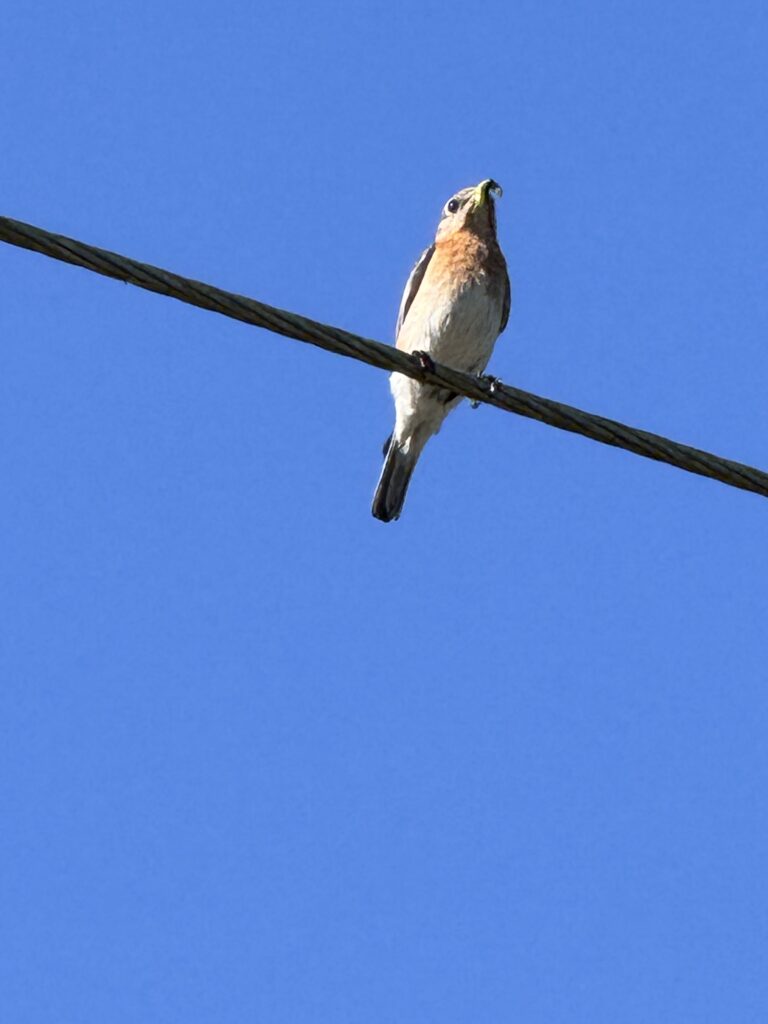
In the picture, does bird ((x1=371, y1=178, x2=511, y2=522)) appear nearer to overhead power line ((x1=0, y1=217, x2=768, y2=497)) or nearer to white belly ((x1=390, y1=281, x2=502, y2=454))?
white belly ((x1=390, y1=281, x2=502, y2=454))

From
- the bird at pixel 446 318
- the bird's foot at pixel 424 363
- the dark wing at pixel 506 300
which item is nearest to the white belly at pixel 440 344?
the bird at pixel 446 318

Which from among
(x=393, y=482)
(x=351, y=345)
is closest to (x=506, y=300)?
(x=393, y=482)

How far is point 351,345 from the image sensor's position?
235 inches

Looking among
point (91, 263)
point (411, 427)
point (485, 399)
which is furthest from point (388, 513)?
point (91, 263)

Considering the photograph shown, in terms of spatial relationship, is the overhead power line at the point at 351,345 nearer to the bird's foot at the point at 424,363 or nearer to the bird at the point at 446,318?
the bird's foot at the point at 424,363

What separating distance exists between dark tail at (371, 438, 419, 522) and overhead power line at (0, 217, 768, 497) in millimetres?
3993

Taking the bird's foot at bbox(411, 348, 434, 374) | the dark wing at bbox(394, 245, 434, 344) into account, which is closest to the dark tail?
the dark wing at bbox(394, 245, 434, 344)

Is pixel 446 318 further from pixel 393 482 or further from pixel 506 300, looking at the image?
pixel 393 482

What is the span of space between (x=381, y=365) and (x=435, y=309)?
14.1ft

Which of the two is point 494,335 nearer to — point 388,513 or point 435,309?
point 435,309

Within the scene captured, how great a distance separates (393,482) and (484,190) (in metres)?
1.92

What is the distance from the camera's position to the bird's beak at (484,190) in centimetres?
1092

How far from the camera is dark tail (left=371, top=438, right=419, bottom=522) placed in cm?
1067

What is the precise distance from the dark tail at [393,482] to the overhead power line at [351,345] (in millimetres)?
3993
